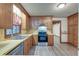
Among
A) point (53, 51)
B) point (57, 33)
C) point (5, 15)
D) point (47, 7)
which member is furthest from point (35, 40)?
point (57, 33)

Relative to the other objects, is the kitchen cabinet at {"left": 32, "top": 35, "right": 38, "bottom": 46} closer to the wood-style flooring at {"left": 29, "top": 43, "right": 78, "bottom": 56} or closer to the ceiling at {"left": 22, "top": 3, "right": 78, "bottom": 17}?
the wood-style flooring at {"left": 29, "top": 43, "right": 78, "bottom": 56}

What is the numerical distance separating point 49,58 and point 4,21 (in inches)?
64.0

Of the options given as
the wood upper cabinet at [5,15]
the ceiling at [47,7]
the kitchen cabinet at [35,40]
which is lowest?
the kitchen cabinet at [35,40]

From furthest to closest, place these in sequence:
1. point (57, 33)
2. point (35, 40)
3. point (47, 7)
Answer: point (57, 33)
point (35, 40)
point (47, 7)

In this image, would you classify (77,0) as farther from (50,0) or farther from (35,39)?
(35,39)

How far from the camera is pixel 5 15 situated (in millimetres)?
2654

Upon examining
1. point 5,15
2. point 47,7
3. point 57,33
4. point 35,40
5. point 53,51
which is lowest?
point 53,51

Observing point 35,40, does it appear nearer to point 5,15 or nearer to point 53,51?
point 53,51

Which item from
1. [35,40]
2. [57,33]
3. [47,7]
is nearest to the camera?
[47,7]

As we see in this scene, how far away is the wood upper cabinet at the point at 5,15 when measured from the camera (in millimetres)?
2621

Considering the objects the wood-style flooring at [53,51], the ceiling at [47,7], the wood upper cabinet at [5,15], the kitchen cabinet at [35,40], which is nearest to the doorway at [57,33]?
the kitchen cabinet at [35,40]

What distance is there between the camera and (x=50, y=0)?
140 cm

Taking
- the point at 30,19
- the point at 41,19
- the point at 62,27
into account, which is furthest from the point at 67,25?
the point at 30,19

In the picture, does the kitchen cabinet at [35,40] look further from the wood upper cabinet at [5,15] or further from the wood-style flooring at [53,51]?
the wood upper cabinet at [5,15]
